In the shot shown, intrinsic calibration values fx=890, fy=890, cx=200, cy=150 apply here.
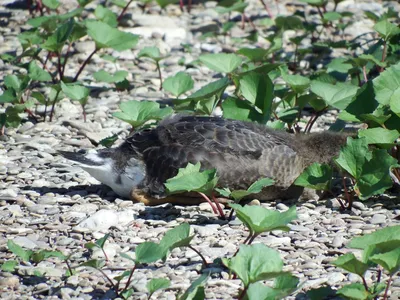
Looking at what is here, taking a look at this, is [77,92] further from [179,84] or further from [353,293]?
[353,293]

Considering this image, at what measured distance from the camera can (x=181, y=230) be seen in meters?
4.97

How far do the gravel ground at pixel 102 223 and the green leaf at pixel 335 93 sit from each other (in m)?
0.88

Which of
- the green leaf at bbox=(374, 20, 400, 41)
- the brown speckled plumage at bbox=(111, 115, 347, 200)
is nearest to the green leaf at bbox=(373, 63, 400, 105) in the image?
the brown speckled plumage at bbox=(111, 115, 347, 200)

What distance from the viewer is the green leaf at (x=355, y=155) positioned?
5898 millimetres

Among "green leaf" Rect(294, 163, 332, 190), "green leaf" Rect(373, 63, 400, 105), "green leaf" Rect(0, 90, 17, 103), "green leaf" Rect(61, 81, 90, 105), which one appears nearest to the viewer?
"green leaf" Rect(294, 163, 332, 190)

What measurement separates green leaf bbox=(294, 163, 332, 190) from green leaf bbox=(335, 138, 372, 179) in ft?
0.59

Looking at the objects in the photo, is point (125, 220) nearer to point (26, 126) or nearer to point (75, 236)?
point (75, 236)

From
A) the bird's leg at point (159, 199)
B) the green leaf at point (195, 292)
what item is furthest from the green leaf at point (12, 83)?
the green leaf at point (195, 292)

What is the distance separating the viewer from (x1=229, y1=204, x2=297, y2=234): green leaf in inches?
192

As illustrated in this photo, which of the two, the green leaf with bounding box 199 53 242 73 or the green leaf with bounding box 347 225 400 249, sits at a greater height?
the green leaf with bounding box 347 225 400 249

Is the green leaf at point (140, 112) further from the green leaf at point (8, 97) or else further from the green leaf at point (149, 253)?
the green leaf at point (149, 253)

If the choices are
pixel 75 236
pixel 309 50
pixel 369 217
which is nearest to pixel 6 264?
pixel 75 236

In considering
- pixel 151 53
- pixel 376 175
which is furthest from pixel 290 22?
pixel 376 175

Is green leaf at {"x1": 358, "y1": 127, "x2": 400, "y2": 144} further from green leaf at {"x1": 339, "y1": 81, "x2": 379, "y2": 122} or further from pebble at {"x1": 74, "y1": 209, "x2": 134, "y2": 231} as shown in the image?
pebble at {"x1": 74, "y1": 209, "x2": 134, "y2": 231}
